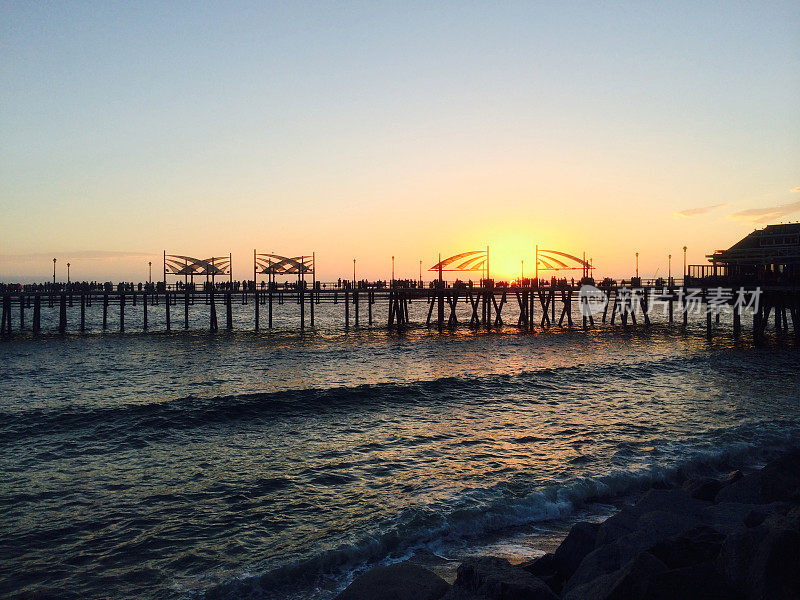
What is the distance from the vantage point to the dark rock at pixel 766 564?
425 centimetres

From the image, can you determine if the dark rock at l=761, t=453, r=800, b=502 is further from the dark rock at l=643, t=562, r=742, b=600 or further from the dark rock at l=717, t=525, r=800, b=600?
the dark rock at l=643, t=562, r=742, b=600

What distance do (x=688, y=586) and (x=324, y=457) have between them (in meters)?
8.88

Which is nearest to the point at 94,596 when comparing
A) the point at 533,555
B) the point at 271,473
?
the point at 271,473

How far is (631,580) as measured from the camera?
4.47 m

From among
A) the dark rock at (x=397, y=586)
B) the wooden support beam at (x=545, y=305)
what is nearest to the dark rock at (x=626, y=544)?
the dark rock at (x=397, y=586)

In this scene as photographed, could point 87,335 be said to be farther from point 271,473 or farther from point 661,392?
point 661,392

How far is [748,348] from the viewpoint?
3241cm

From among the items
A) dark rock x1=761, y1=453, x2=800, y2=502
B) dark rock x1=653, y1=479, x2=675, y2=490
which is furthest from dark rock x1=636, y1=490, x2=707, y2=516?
dark rock x1=653, y1=479, x2=675, y2=490

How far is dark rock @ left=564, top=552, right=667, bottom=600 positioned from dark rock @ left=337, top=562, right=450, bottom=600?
1.73 m

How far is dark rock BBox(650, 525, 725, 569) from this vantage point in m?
5.07

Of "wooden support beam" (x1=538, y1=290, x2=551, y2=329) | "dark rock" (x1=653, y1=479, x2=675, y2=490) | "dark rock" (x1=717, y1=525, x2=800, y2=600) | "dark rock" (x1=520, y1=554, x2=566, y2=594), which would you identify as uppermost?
"wooden support beam" (x1=538, y1=290, x2=551, y2=329)

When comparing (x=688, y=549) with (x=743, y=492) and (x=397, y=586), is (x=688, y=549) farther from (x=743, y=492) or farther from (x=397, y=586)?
(x=743, y=492)

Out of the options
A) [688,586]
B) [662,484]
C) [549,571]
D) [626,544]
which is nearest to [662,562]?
[688,586]

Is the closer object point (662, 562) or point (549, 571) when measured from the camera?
point (662, 562)
